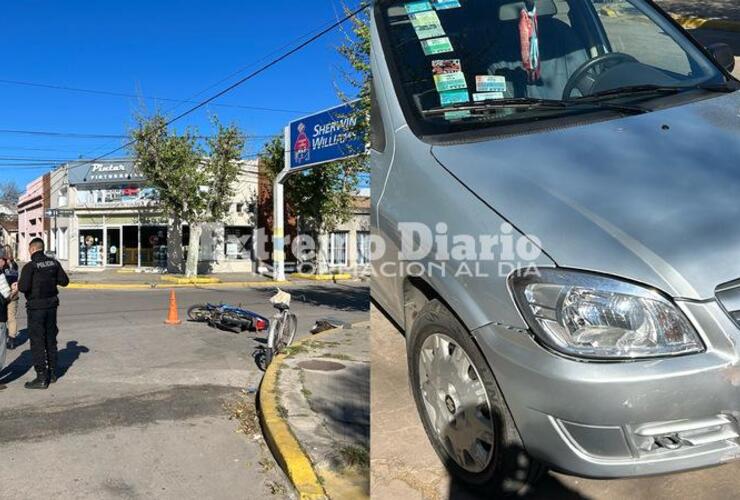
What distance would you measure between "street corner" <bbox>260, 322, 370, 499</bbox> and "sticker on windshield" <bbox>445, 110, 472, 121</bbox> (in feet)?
7.10

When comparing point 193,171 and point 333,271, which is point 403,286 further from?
point 333,271

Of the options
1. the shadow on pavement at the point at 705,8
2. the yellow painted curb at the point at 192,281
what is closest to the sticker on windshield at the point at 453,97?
the shadow on pavement at the point at 705,8

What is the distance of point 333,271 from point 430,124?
1146 inches

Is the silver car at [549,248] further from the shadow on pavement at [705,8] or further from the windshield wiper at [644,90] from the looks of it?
the shadow on pavement at [705,8]

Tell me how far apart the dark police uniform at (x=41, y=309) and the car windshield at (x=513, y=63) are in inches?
223

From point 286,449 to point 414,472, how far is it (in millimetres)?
1703

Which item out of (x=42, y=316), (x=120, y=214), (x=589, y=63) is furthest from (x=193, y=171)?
(x=589, y=63)

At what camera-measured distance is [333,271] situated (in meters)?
31.7

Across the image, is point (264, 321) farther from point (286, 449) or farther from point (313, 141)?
point (313, 141)

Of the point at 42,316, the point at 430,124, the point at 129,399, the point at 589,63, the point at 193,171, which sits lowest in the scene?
the point at 129,399

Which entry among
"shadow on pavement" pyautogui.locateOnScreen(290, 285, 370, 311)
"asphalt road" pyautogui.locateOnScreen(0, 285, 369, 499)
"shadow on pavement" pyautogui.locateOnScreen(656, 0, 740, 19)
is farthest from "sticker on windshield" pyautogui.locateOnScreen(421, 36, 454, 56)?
"shadow on pavement" pyautogui.locateOnScreen(290, 285, 370, 311)

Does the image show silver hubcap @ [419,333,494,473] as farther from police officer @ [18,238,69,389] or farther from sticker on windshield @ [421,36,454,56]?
police officer @ [18,238,69,389]

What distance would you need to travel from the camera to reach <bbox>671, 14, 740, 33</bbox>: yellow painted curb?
11117mm

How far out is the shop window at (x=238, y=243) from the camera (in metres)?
31.5
